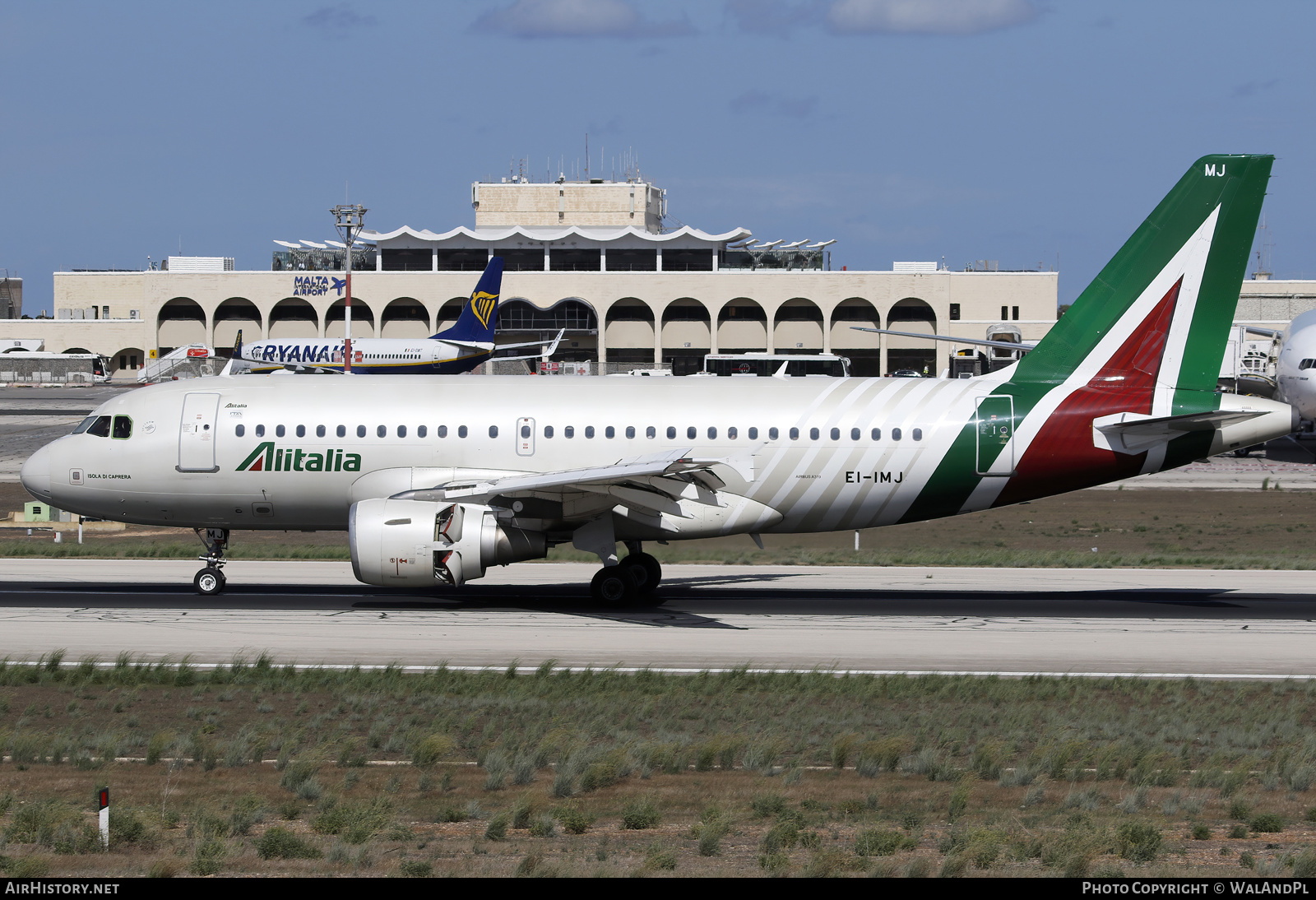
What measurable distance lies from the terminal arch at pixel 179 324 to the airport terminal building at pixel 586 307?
15 cm

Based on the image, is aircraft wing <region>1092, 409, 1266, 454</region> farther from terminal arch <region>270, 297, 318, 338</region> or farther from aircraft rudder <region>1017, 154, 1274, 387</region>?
terminal arch <region>270, 297, 318, 338</region>

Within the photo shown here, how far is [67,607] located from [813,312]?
409 feet

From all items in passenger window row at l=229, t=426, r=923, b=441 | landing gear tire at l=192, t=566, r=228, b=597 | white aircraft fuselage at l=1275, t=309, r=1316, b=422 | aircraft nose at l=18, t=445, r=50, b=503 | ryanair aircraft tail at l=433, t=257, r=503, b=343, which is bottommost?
landing gear tire at l=192, t=566, r=228, b=597

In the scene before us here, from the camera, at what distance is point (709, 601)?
Result: 94.8 feet

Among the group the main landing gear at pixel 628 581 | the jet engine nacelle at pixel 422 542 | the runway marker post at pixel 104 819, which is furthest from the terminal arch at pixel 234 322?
the runway marker post at pixel 104 819

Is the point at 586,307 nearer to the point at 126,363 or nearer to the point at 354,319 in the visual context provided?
the point at 354,319

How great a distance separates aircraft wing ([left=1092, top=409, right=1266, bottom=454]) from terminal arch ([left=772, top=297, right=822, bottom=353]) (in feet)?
383

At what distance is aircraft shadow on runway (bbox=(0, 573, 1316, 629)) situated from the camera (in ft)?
89.4

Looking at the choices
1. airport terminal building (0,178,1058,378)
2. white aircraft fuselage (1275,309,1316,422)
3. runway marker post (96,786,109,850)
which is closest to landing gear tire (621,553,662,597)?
runway marker post (96,786,109,850)

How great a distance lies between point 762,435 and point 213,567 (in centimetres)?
1218

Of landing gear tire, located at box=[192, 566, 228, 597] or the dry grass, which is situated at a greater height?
landing gear tire, located at box=[192, 566, 228, 597]

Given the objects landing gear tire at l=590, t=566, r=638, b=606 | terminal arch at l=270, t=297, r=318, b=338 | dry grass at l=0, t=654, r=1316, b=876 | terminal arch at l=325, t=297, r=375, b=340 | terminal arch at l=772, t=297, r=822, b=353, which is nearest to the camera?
dry grass at l=0, t=654, r=1316, b=876

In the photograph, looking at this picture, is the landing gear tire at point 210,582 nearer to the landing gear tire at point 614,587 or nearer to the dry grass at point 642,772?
the dry grass at point 642,772
